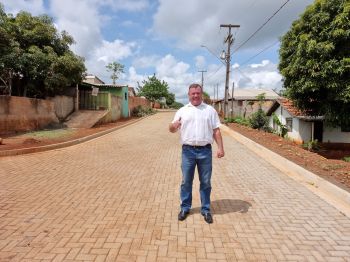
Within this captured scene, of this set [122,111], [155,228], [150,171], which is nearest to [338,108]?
[150,171]

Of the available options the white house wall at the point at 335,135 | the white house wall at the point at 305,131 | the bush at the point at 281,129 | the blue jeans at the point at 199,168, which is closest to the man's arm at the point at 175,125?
the blue jeans at the point at 199,168

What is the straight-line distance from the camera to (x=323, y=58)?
13266mm

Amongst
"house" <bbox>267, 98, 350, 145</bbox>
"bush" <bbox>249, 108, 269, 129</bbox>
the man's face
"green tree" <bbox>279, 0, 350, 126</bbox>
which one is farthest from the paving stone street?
"bush" <bbox>249, 108, 269, 129</bbox>

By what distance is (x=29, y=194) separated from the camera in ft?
18.3

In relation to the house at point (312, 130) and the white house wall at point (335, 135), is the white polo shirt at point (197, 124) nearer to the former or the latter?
the house at point (312, 130)

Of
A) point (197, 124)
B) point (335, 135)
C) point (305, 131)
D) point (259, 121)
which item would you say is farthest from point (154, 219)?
point (335, 135)

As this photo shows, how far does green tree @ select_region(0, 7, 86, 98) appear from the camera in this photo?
53.5ft

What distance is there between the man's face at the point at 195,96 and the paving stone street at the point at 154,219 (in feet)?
5.35

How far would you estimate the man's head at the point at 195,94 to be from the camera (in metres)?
4.38

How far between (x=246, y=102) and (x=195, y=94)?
94.0ft

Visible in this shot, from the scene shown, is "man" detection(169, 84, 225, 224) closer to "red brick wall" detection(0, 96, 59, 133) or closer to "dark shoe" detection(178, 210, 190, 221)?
"dark shoe" detection(178, 210, 190, 221)

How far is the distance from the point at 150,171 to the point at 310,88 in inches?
380

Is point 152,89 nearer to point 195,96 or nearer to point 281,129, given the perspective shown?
point 281,129

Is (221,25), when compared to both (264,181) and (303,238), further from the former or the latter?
(303,238)
